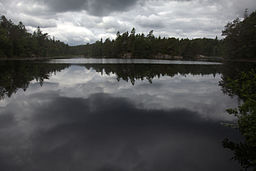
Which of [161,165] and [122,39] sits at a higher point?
Answer: [122,39]

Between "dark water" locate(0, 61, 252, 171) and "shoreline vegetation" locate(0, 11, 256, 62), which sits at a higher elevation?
→ "shoreline vegetation" locate(0, 11, 256, 62)

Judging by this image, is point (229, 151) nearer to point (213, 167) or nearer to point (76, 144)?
point (213, 167)

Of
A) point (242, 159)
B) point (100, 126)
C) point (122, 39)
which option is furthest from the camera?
point (122, 39)

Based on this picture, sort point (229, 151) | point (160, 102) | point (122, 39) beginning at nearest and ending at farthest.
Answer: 1. point (229, 151)
2. point (160, 102)
3. point (122, 39)

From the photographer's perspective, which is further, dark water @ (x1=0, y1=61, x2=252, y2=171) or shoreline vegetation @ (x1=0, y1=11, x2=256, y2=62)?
shoreline vegetation @ (x1=0, y1=11, x2=256, y2=62)

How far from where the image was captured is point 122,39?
505 ft

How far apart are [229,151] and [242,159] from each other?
2.50ft

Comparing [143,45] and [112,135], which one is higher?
[143,45]

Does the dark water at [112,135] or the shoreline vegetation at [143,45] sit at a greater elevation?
the shoreline vegetation at [143,45]

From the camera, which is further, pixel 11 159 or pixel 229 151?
pixel 229 151

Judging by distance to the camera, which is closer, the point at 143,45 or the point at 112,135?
the point at 112,135

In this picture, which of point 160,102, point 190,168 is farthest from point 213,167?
point 160,102

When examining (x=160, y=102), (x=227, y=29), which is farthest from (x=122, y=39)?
(x=160, y=102)

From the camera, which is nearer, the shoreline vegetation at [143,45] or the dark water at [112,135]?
the dark water at [112,135]
